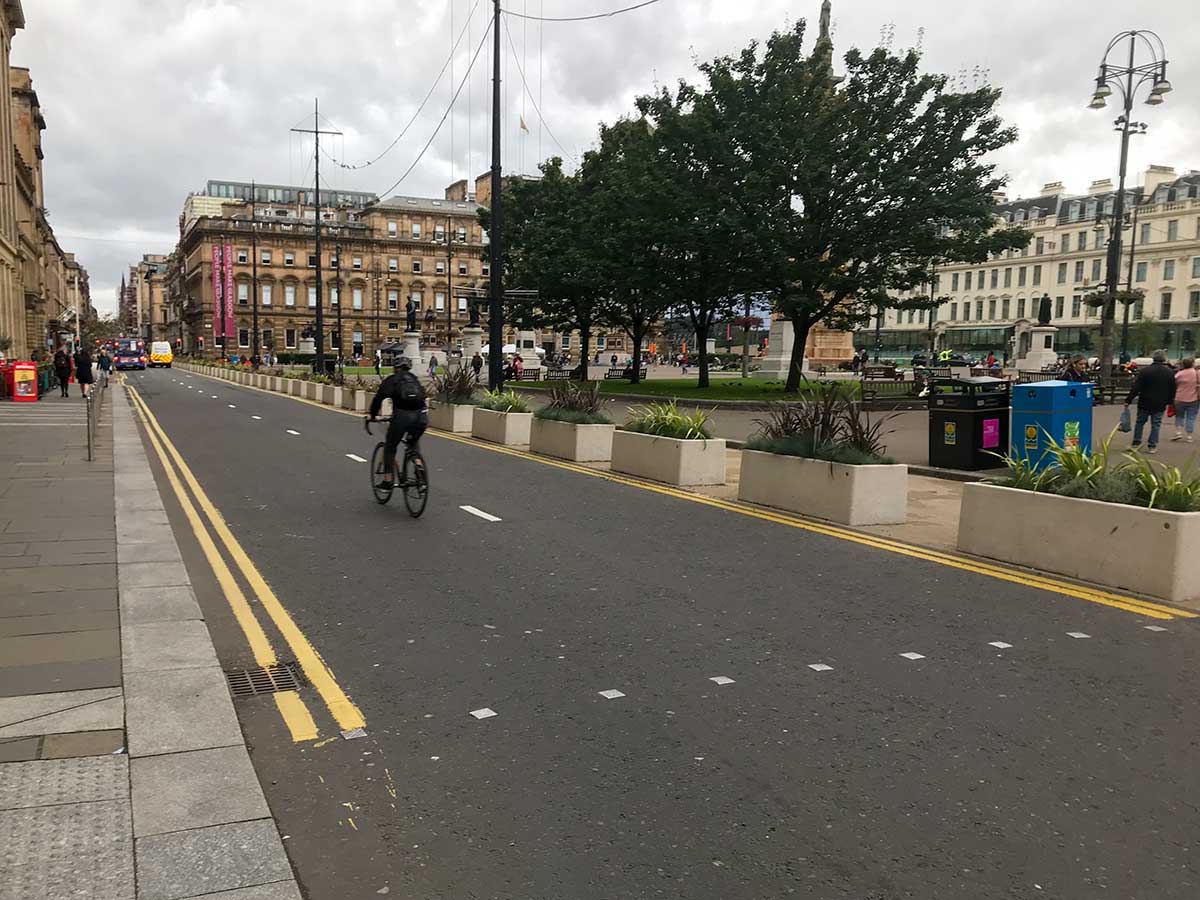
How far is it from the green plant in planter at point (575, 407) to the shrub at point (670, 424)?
1.73 m

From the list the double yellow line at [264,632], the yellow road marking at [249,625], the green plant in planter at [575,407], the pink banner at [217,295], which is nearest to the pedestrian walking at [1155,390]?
the green plant in planter at [575,407]

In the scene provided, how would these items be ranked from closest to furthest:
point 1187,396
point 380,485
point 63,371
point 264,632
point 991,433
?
point 264,632, point 380,485, point 991,433, point 1187,396, point 63,371

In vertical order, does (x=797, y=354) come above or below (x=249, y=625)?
above

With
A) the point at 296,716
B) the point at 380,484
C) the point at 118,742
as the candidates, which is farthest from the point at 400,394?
the point at 118,742

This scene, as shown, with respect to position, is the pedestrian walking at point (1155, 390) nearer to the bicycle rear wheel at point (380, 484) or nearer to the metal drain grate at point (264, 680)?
the bicycle rear wheel at point (380, 484)

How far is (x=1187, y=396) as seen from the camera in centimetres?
1798

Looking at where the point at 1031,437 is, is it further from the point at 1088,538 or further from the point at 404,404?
the point at 404,404

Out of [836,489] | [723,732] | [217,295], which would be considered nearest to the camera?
[723,732]

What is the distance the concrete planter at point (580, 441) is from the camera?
16172 mm

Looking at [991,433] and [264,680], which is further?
[991,433]

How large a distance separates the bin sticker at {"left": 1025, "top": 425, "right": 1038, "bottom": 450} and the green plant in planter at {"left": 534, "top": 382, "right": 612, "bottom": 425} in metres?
6.74

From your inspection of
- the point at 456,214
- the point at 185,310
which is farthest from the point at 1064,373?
the point at 185,310

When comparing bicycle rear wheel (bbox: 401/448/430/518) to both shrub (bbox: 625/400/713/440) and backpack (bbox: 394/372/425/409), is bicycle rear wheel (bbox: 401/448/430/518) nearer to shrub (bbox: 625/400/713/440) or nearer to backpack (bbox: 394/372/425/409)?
backpack (bbox: 394/372/425/409)

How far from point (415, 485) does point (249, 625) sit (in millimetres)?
4447
